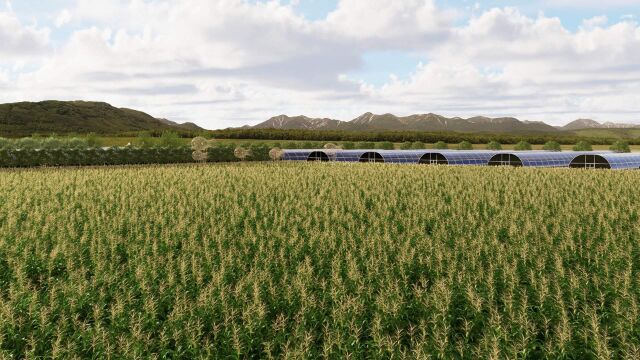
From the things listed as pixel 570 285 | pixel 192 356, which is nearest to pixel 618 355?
pixel 570 285

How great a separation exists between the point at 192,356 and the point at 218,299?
1907mm

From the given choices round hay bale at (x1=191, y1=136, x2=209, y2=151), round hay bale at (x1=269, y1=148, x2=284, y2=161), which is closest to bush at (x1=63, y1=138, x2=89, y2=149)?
round hay bale at (x1=191, y1=136, x2=209, y2=151)

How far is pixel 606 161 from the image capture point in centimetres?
4572

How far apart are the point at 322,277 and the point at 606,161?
4208 cm

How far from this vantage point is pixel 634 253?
1339 cm

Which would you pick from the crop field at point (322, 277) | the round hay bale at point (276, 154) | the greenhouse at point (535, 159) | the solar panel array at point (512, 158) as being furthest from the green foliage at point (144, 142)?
the greenhouse at point (535, 159)

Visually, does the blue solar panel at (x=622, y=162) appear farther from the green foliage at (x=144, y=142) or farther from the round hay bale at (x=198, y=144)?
the green foliage at (x=144, y=142)

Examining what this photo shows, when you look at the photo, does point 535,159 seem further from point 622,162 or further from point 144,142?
point 144,142

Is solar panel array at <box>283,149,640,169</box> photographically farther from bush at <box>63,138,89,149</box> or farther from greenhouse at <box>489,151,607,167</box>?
bush at <box>63,138,89,149</box>

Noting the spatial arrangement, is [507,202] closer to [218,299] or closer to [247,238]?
[247,238]

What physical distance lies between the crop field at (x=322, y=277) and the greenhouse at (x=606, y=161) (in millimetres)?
23686

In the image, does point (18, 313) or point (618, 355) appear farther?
point (18, 313)

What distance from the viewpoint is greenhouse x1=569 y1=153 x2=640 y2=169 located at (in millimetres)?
45531

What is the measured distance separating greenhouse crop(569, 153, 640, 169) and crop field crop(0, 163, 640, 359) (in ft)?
77.7
